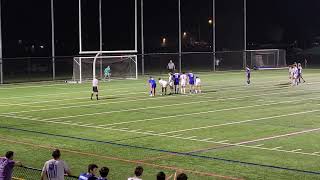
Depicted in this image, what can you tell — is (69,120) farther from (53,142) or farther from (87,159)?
(87,159)

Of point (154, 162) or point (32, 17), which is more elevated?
point (32, 17)

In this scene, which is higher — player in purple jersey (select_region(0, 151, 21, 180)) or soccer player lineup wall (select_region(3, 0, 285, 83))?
soccer player lineup wall (select_region(3, 0, 285, 83))

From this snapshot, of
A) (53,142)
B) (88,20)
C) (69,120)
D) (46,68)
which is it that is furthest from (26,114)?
(88,20)

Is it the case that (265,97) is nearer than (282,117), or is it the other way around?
(282,117)

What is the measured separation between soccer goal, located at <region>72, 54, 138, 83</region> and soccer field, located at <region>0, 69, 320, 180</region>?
11432mm

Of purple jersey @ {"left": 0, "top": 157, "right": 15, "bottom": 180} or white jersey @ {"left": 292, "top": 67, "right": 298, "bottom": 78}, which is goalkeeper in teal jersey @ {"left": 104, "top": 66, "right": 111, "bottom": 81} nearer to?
white jersey @ {"left": 292, "top": 67, "right": 298, "bottom": 78}

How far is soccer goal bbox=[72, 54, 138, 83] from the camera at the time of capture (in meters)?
50.5

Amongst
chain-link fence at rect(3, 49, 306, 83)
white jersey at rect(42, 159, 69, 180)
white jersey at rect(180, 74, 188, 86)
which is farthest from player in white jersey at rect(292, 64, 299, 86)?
white jersey at rect(42, 159, 69, 180)

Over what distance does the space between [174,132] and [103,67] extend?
100ft

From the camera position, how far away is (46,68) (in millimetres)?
58906

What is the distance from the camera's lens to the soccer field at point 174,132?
16484mm

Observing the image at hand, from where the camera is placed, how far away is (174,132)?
73.9 feet

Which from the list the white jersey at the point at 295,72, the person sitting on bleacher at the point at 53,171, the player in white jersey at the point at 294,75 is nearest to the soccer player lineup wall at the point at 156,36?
the player in white jersey at the point at 294,75

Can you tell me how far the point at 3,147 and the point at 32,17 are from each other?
51.0 metres
